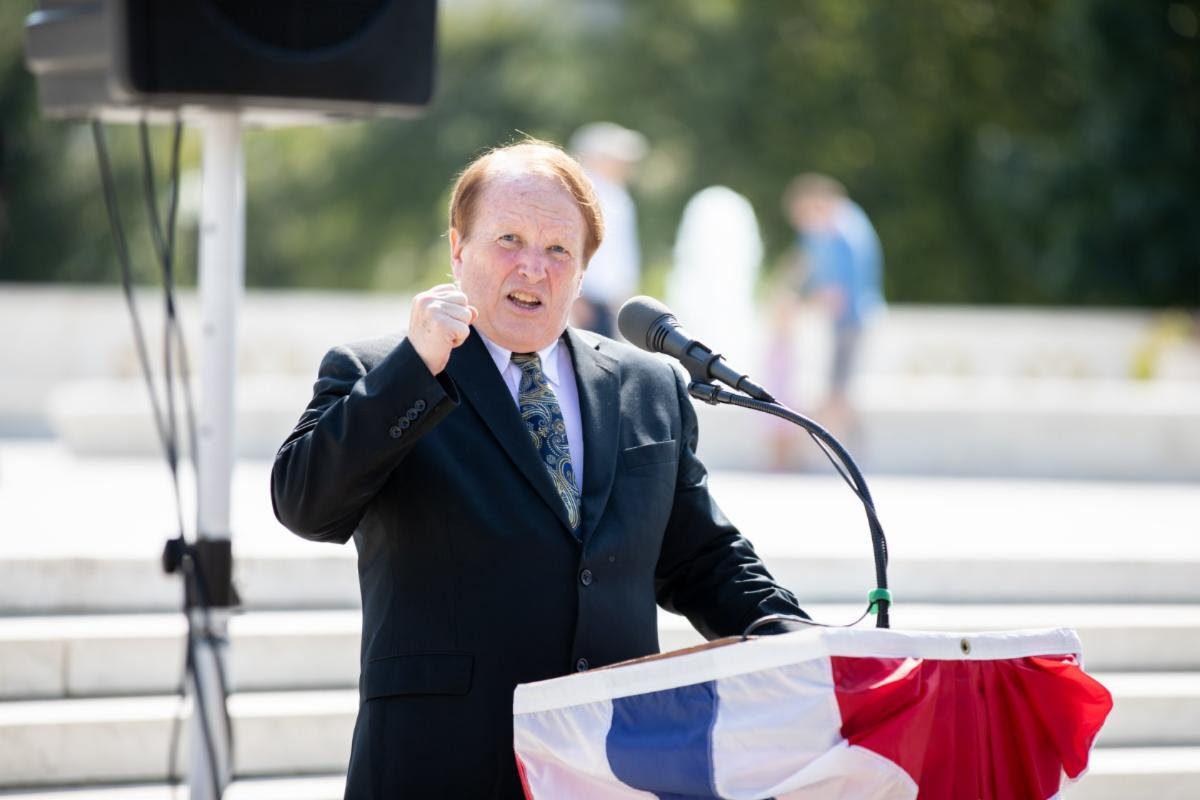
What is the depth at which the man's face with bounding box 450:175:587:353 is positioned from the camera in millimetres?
2486

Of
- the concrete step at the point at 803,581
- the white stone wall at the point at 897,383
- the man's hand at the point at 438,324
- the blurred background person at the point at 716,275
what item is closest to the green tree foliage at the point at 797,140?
the white stone wall at the point at 897,383

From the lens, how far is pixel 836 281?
31.2 ft

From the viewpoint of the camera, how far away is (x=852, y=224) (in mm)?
→ 9711

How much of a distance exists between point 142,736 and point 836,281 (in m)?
6.02

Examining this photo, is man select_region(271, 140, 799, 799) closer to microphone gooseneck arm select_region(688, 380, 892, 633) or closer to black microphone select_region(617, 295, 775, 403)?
black microphone select_region(617, 295, 775, 403)

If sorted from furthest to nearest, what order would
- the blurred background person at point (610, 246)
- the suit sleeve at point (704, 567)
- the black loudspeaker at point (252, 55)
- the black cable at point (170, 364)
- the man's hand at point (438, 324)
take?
the blurred background person at point (610, 246)
the black cable at point (170, 364)
the black loudspeaker at point (252, 55)
the suit sleeve at point (704, 567)
the man's hand at point (438, 324)

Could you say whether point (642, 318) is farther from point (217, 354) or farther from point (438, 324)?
point (217, 354)

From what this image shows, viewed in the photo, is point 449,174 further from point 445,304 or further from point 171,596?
point 445,304

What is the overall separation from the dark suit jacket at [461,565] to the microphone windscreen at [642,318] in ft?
0.58

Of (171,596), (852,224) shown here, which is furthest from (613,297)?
(171,596)

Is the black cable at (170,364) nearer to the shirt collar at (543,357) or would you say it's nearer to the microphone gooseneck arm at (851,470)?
the shirt collar at (543,357)

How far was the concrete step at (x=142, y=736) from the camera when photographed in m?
4.33

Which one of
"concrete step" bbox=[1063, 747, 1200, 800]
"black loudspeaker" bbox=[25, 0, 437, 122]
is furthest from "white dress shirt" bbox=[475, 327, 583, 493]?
"concrete step" bbox=[1063, 747, 1200, 800]

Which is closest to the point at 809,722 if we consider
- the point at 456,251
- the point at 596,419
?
the point at 596,419
